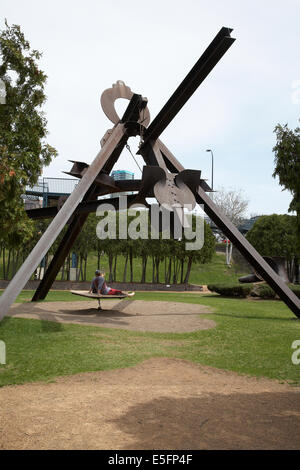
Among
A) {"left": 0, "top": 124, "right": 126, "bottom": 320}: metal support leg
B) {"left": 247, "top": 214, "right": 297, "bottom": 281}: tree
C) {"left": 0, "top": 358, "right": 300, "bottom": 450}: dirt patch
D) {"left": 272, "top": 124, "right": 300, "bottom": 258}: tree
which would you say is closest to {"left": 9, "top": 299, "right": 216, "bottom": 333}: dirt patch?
{"left": 0, "top": 124, "right": 126, "bottom": 320}: metal support leg

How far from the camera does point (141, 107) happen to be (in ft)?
40.5

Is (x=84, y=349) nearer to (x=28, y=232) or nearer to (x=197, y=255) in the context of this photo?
(x=28, y=232)

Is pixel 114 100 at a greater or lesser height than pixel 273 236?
greater

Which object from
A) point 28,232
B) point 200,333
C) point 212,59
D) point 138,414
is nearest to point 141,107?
point 212,59

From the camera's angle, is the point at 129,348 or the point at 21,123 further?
the point at 21,123

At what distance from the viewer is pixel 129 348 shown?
305 inches

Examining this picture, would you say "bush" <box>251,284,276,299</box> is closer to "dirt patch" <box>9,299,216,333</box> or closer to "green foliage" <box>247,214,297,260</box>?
"dirt patch" <box>9,299,216,333</box>

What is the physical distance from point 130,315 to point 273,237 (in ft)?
74.5

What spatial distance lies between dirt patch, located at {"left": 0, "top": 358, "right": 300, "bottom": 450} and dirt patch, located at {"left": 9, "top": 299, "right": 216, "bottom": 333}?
4023mm

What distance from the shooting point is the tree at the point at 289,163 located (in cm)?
510

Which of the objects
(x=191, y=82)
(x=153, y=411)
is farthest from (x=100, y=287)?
(x=153, y=411)

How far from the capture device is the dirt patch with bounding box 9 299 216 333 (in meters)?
10.3

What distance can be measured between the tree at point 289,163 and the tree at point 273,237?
2736 cm

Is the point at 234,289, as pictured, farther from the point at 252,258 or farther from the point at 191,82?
the point at 191,82
